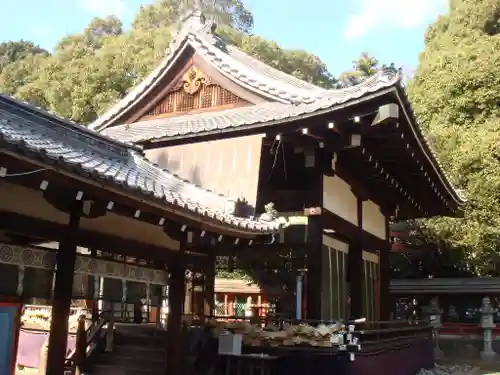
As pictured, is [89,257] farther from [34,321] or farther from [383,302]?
[383,302]

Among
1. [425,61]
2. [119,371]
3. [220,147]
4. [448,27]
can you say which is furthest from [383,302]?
[448,27]

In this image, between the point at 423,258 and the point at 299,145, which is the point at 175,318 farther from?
the point at 423,258

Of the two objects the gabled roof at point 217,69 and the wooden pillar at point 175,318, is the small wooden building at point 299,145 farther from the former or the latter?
the wooden pillar at point 175,318

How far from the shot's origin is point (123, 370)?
358 inches

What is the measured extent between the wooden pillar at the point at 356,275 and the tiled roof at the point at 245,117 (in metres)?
3.76

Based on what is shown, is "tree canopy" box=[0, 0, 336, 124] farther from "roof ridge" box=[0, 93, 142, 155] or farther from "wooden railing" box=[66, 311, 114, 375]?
"wooden railing" box=[66, 311, 114, 375]

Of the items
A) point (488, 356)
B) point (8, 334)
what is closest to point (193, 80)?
point (8, 334)

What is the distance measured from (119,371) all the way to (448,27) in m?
34.7

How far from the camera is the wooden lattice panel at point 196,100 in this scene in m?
12.0

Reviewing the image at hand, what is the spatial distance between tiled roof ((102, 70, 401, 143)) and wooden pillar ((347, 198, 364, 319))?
3.76 m

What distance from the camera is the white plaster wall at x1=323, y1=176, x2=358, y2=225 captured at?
10727 mm

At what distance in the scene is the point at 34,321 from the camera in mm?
12227

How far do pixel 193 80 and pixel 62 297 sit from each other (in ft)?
23.4

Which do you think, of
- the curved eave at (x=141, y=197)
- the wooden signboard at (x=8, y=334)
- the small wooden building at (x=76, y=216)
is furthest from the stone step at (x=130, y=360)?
the wooden signboard at (x=8, y=334)
